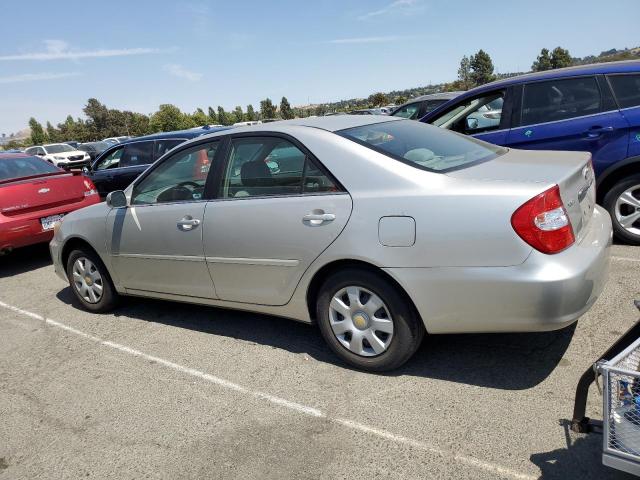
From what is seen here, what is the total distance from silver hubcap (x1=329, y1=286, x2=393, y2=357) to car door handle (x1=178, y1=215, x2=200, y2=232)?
4.19 ft

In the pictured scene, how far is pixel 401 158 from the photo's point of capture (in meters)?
3.06

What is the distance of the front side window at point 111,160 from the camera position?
973 centimetres

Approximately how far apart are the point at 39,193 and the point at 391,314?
5606mm

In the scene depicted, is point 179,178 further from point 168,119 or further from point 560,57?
point 560,57

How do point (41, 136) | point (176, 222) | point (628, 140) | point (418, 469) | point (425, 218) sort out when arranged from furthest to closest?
point (41, 136), point (628, 140), point (176, 222), point (425, 218), point (418, 469)

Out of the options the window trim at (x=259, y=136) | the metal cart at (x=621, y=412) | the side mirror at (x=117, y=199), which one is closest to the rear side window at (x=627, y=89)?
the window trim at (x=259, y=136)

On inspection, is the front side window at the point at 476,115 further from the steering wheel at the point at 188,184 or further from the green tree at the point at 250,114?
the green tree at the point at 250,114

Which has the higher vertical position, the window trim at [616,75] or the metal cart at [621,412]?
the window trim at [616,75]

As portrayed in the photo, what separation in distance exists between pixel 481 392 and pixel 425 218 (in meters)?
1.06

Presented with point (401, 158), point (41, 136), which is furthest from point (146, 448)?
point (41, 136)

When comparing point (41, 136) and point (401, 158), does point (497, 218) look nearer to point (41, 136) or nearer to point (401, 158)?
point (401, 158)

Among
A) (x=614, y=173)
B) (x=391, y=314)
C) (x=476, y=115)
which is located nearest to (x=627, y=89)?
(x=614, y=173)

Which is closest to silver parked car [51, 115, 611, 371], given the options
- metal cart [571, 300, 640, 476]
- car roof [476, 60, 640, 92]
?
metal cart [571, 300, 640, 476]

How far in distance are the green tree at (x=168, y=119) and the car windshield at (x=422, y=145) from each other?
54.0 m
